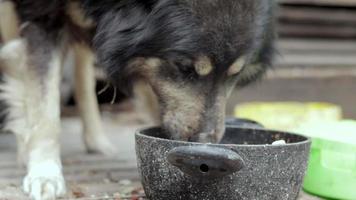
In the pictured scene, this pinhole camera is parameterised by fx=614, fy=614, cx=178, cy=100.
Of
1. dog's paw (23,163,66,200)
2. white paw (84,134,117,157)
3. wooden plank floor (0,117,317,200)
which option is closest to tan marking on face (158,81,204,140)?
wooden plank floor (0,117,317,200)

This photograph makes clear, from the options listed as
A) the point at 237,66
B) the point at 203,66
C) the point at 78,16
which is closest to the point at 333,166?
the point at 237,66

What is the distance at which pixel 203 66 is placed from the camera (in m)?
2.33

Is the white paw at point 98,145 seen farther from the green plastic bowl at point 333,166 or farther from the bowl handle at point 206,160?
the bowl handle at point 206,160

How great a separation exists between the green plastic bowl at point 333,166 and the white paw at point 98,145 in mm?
1214

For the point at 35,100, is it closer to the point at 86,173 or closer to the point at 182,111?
the point at 86,173

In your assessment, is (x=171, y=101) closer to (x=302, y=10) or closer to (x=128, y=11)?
(x=128, y=11)

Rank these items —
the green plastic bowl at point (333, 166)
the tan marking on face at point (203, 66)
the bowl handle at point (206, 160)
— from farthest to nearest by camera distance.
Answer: the green plastic bowl at point (333, 166), the tan marking on face at point (203, 66), the bowl handle at point (206, 160)

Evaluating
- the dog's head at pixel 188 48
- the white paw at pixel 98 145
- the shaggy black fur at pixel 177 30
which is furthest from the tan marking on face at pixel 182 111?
the white paw at pixel 98 145

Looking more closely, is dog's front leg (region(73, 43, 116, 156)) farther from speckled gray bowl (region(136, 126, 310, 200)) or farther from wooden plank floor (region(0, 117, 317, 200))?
speckled gray bowl (region(136, 126, 310, 200))

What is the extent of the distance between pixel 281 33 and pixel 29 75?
10.5 feet

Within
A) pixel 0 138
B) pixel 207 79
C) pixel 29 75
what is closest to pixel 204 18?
pixel 207 79

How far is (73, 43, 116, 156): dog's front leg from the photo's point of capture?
11.2 feet

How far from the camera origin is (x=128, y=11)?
8.04ft

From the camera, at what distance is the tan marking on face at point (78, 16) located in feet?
8.69
